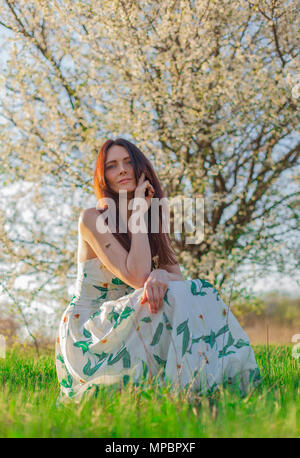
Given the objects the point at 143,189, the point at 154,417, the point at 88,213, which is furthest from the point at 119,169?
the point at 154,417

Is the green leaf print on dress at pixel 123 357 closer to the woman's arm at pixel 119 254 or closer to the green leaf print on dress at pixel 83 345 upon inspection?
the green leaf print on dress at pixel 83 345

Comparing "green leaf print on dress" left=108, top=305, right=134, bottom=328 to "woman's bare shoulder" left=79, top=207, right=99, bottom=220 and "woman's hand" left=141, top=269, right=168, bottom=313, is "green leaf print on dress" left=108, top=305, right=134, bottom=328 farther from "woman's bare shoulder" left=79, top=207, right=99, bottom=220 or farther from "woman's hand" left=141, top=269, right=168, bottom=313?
"woman's bare shoulder" left=79, top=207, right=99, bottom=220

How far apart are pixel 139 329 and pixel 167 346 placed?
158 millimetres

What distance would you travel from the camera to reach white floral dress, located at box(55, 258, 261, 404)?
7.59 feet

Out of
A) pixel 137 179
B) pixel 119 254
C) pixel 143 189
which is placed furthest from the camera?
pixel 137 179

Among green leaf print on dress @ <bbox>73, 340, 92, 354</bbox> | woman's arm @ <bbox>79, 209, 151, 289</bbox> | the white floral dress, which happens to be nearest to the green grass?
the white floral dress

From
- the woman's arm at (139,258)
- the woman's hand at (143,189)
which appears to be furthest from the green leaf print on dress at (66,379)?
the woman's hand at (143,189)

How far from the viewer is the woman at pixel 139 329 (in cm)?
234

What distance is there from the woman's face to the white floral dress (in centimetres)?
96

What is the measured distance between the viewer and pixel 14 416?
1.73m

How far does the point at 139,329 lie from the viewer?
2422 mm

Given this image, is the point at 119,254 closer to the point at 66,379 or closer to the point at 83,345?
the point at 83,345

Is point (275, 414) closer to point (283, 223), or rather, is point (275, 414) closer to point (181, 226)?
point (181, 226)

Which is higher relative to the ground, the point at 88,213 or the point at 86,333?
the point at 88,213
